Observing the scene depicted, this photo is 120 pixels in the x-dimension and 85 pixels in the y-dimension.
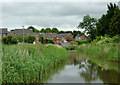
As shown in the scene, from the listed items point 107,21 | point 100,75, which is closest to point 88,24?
point 107,21

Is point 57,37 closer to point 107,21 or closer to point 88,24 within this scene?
point 88,24

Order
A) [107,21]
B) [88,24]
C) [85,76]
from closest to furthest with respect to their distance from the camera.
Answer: [85,76] → [107,21] → [88,24]

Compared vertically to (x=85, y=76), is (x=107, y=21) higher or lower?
higher

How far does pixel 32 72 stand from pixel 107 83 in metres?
3.19

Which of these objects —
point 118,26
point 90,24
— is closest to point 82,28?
point 90,24

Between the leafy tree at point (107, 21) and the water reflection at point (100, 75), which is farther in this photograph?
the leafy tree at point (107, 21)

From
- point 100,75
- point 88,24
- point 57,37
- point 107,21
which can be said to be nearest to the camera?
point 100,75

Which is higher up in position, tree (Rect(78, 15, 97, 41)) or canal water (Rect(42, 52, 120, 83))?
tree (Rect(78, 15, 97, 41))

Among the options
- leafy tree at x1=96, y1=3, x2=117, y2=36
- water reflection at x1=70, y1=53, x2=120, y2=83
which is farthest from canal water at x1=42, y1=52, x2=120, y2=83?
leafy tree at x1=96, y1=3, x2=117, y2=36

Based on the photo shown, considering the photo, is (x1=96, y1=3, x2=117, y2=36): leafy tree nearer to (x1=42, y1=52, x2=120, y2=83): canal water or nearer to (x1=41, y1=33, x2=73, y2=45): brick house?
(x1=42, y1=52, x2=120, y2=83): canal water

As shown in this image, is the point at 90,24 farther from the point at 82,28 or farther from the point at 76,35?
the point at 76,35

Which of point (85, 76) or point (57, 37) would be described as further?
point (57, 37)

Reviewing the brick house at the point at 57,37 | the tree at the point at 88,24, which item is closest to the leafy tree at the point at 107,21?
the tree at the point at 88,24

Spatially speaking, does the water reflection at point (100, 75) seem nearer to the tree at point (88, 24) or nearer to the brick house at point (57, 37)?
the tree at point (88, 24)
